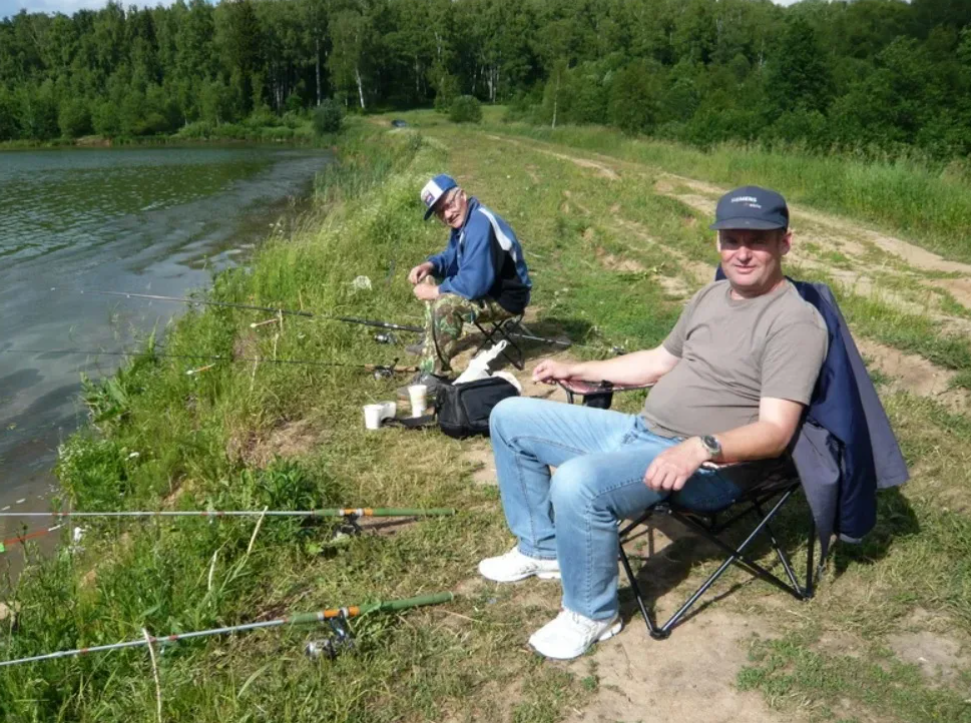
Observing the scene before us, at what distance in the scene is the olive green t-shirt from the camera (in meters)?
2.82

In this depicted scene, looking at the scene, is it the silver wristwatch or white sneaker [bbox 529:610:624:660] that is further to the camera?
white sneaker [bbox 529:610:624:660]

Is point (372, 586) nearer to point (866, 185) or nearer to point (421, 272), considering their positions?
point (421, 272)

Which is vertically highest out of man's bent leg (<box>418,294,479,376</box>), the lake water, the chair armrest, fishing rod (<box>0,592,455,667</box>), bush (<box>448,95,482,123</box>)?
bush (<box>448,95,482,123</box>)

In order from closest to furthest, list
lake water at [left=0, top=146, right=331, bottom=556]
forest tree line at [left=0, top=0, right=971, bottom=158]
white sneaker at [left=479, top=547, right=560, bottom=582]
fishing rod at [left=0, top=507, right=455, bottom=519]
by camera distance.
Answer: white sneaker at [left=479, top=547, right=560, bottom=582] < fishing rod at [left=0, top=507, right=455, bottom=519] < lake water at [left=0, top=146, right=331, bottom=556] < forest tree line at [left=0, top=0, right=971, bottom=158]

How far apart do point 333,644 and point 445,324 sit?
2.94m

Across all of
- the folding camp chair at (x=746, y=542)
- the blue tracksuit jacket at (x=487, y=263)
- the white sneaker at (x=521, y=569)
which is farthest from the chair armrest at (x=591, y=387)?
the blue tracksuit jacket at (x=487, y=263)

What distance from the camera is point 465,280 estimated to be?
5.61m

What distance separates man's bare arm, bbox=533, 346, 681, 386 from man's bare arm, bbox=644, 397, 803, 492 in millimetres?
703

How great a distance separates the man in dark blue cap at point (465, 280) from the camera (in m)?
5.55

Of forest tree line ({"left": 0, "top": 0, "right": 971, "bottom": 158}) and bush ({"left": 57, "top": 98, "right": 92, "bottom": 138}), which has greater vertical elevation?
forest tree line ({"left": 0, "top": 0, "right": 971, "bottom": 158})

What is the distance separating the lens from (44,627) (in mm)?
3367

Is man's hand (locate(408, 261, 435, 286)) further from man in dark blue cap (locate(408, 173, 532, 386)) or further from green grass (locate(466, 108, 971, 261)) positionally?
green grass (locate(466, 108, 971, 261))

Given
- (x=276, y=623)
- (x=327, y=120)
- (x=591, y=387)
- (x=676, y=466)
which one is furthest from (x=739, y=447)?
(x=327, y=120)

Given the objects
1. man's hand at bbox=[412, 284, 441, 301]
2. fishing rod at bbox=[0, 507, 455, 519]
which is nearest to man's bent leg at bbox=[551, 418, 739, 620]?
fishing rod at bbox=[0, 507, 455, 519]
